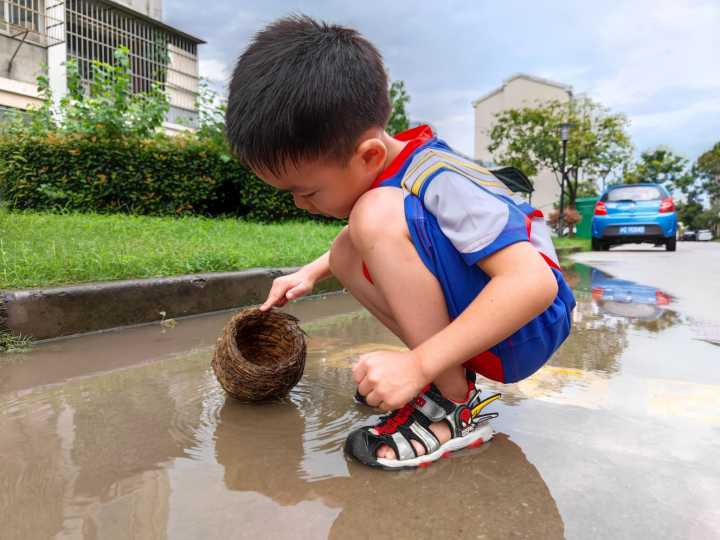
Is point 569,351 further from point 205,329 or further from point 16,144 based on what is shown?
point 16,144

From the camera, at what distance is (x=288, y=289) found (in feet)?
6.08

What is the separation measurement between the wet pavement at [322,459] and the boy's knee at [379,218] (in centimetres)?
54

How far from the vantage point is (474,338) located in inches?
47.8

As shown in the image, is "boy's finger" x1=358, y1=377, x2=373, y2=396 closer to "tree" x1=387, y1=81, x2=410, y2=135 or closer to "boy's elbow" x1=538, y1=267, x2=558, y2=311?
"boy's elbow" x1=538, y1=267, x2=558, y2=311

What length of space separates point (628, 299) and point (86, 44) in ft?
63.0

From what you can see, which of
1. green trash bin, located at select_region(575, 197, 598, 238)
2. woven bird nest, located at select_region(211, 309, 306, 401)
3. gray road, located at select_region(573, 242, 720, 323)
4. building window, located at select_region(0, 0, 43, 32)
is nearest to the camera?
woven bird nest, located at select_region(211, 309, 306, 401)

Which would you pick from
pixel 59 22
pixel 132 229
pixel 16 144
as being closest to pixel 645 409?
pixel 132 229

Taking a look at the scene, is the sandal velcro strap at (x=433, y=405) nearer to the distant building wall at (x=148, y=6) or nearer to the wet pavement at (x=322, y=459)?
the wet pavement at (x=322, y=459)

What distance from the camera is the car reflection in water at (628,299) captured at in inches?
136

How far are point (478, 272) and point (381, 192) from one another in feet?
1.01

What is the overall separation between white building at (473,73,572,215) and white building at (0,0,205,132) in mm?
19107

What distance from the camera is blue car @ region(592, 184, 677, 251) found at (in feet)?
35.5

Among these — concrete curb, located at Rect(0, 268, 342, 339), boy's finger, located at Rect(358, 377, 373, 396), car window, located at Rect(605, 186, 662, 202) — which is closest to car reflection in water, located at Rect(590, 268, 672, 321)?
concrete curb, located at Rect(0, 268, 342, 339)

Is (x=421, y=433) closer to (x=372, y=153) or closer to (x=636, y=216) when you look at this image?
(x=372, y=153)
